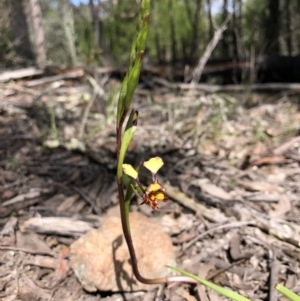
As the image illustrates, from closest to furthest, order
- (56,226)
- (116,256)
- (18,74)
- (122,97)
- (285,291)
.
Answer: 1. (285,291)
2. (122,97)
3. (116,256)
4. (56,226)
5. (18,74)

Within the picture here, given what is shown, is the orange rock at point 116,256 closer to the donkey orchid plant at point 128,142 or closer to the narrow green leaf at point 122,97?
the donkey orchid plant at point 128,142

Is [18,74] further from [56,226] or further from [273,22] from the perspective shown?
[273,22]

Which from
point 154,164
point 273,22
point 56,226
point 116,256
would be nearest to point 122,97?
point 154,164

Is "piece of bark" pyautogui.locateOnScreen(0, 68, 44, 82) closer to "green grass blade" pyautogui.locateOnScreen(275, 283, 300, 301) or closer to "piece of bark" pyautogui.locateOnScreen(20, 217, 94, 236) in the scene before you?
"piece of bark" pyautogui.locateOnScreen(20, 217, 94, 236)

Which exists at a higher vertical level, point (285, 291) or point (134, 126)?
point (134, 126)

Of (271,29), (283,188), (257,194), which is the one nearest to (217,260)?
(257,194)

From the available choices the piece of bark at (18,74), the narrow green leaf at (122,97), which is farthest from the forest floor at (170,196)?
the piece of bark at (18,74)

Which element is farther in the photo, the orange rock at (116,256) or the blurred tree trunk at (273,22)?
the blurred tree trunk at (273,22)

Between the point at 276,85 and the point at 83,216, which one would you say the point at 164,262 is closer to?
the point at 83,216
